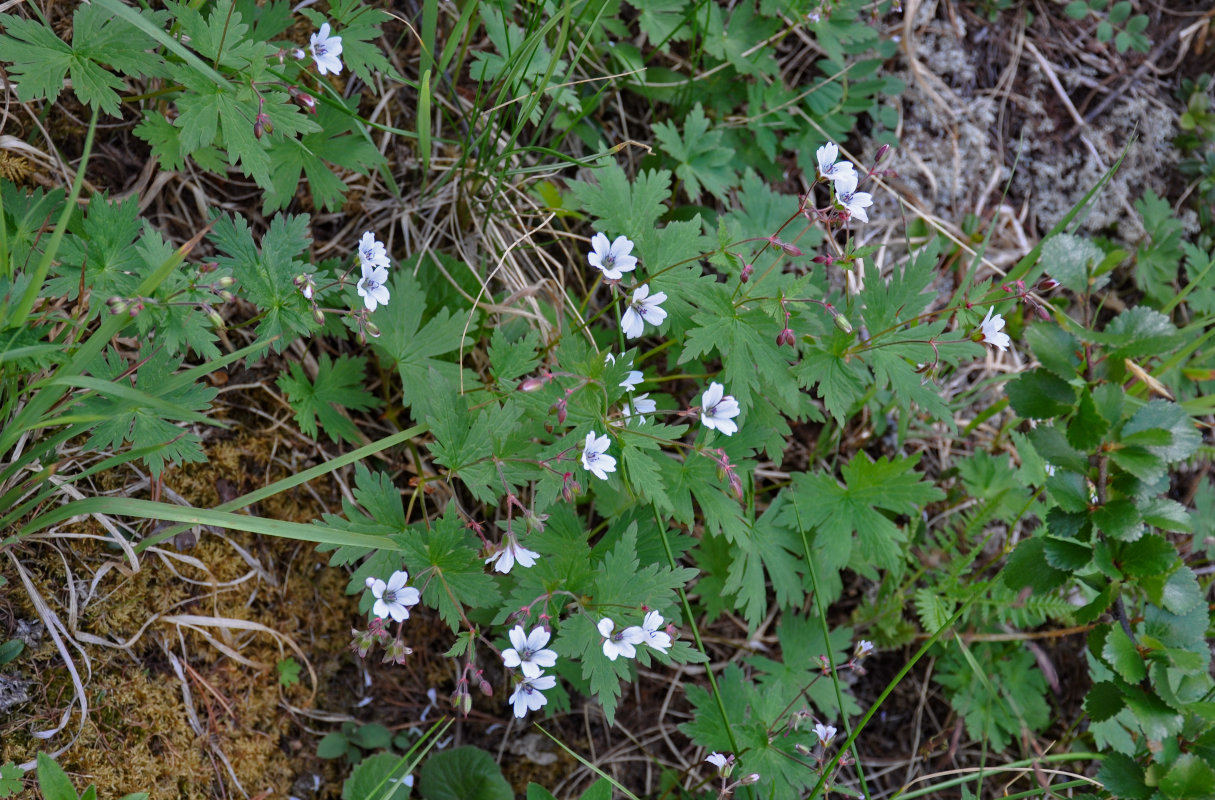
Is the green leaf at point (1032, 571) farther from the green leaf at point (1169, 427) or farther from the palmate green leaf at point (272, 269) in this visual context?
the palmate green leaf at point (272, 269)

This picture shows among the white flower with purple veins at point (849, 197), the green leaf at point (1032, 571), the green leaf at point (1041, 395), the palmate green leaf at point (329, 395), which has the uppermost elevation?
the white flower with purple veins at point (849, 197)

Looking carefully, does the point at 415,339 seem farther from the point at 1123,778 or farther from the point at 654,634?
the point at 1123,778

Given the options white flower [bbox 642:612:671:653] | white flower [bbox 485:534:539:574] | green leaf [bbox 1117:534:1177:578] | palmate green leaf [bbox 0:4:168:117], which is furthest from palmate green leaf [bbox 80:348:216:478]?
green leaf [bbox 1117:534:1177:578]

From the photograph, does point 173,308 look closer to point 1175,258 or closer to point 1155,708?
point 1155,708

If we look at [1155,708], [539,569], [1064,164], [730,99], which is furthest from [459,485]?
[1064,164]

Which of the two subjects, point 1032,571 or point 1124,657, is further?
point 1032,571

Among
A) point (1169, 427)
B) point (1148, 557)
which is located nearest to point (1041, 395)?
point (1169, 427)

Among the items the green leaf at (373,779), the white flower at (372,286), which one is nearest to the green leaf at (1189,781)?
the green leaf at (373,779)

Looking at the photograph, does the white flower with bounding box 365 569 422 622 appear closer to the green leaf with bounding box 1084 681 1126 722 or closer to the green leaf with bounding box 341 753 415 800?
the green leaf with bounding box 341 753 415 800
